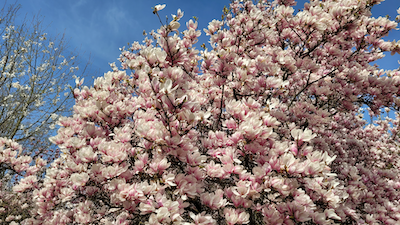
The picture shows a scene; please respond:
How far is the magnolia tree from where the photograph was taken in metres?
1.76

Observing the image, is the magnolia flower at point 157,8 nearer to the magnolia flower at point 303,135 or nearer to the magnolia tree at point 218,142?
the magnolia tree at point 218,142

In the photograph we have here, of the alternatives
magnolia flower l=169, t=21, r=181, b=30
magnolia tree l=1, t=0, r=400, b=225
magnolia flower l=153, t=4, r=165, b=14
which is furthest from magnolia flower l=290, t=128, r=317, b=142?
magnolia flower l=153, t=4, r=165, b=14

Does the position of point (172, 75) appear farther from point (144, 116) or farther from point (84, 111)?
point (84, 111)

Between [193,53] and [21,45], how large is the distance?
31.3 feet

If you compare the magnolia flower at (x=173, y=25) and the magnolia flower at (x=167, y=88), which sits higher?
the magnolia flower at (x=173, y=25)

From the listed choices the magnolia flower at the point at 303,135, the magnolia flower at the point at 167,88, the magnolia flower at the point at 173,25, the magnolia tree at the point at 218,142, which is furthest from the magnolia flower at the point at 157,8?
the magnolia flower at the point at 303,135

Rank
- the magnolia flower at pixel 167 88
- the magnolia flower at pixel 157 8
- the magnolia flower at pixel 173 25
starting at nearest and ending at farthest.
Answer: the magnolia flower at pixel 167 88 < the magnolia flower at pixel 157 8 < the magnolia flower at pixel 173 25

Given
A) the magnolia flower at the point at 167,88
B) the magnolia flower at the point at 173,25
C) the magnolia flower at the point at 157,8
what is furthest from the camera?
the magnolia flower at the point at 173,25

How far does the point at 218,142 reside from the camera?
7.13 feet

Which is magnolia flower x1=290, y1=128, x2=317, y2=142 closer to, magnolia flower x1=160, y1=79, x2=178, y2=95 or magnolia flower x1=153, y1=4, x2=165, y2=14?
magnolia flower x1=160, y1=79, x2=178, y2=95

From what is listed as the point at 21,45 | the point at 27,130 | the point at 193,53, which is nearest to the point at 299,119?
the point at 193,53

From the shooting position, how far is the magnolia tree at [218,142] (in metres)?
1.76

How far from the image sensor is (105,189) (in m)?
2.71

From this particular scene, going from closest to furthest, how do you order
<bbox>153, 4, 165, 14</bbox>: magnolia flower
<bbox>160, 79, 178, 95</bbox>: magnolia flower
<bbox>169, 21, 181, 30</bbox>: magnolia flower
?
<bbox>160, 79, 178, 95</bbox>: magnolia flower → <bbox>153, 4, 165, 14</bbox>: magnolia flower → <bbox>169, 21, 181, 30</bbox>: magnolia flower
